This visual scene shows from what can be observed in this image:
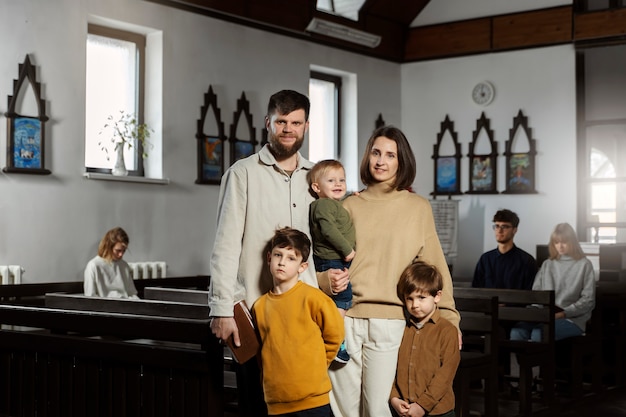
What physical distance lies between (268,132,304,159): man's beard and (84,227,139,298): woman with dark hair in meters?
4.49

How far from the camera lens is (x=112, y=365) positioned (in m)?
4.10

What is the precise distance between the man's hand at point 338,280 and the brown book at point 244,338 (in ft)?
1.02

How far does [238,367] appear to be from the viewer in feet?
10.4

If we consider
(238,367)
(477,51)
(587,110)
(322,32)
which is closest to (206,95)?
(322,32)

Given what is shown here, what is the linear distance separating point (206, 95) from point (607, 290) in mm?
4365

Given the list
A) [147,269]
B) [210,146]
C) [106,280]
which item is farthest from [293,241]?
[210,146]

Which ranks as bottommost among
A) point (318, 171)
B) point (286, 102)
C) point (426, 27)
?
point (318, 171)

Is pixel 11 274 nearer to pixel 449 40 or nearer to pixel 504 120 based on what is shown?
pixel 504 120

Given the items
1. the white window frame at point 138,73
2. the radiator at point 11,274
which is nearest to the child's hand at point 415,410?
the radiator at point 11,274

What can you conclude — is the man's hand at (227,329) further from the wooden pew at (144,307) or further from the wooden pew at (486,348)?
the wooden pew at (486,348)

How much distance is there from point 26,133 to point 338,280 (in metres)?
5.15

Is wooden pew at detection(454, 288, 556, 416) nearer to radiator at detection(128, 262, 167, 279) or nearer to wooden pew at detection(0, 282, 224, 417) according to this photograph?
wooden pew at detection(0, 282, 224, 417)

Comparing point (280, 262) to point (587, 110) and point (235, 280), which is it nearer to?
point (235, 280)

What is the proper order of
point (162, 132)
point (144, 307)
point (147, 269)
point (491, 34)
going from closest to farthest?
1. point (144, 307)
2. point (147, 269)
3. point (162, 132)
4. point (491, 34)
